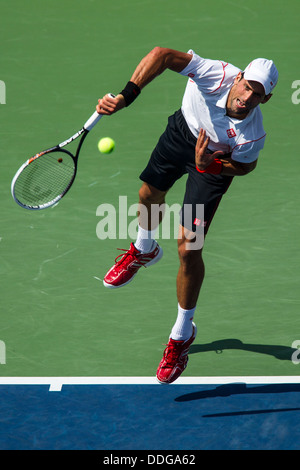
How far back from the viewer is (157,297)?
825 cm

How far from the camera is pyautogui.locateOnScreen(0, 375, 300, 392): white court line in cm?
711

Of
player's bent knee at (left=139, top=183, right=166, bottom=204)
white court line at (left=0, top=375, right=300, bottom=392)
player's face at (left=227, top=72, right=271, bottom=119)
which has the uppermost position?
player's face at (left=227, top=72, right=271, bottom=119)

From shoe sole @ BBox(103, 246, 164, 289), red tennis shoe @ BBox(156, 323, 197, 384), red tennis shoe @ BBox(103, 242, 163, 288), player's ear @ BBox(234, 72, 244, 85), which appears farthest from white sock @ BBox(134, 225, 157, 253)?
player's ear @ BBox(234, 72, 244, 85)

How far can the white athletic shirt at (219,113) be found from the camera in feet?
22.2

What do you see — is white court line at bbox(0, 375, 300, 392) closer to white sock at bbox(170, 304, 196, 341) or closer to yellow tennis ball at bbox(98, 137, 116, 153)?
white sock at bbox(170, 304, 196, 341)

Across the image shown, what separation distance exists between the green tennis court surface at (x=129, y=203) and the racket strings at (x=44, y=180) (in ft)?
3.50

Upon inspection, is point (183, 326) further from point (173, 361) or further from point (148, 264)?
point (148, 264)

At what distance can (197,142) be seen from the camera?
6.82 metres

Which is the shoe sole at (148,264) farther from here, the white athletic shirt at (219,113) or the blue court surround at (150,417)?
the white athletic shirt at (219,113)

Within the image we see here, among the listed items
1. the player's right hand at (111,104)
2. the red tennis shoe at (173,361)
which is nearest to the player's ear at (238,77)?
the player's right hand at (111,104)

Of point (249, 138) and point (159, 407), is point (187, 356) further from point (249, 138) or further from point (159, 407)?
point (249, 138)

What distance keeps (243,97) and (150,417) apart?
7.81ft

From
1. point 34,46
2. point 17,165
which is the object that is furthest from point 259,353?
point 34,46

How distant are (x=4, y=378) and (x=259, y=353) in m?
2.03
